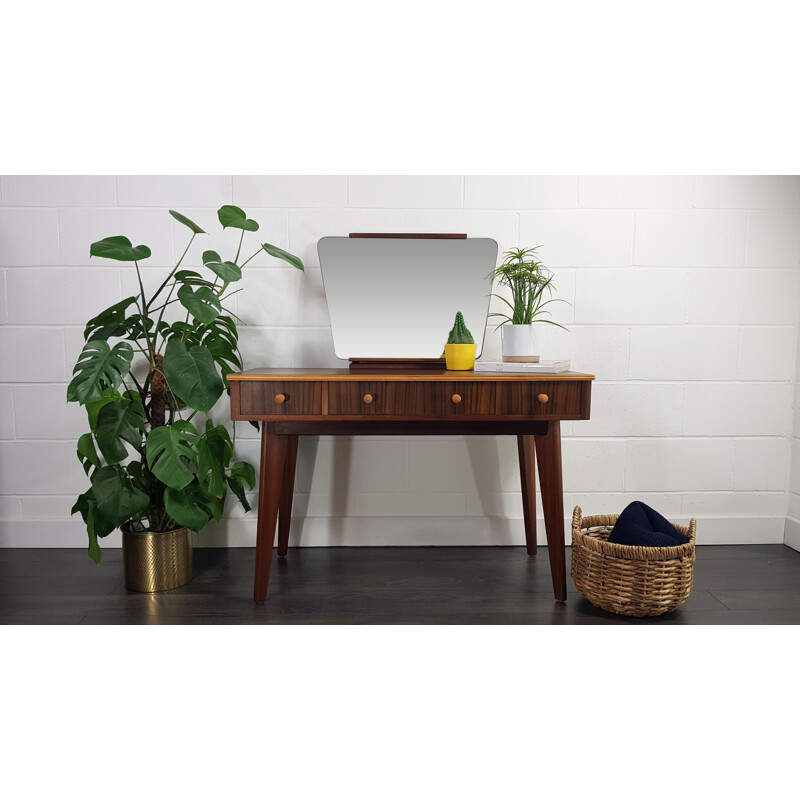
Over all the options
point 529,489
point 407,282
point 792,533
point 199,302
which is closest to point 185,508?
Answer: point 199,302

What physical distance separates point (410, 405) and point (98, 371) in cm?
93

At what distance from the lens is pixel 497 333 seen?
8.97ft

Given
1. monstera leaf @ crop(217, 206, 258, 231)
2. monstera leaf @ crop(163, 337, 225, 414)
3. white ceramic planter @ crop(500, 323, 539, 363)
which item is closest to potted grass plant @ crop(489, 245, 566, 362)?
white ceramic planter @ crop(500, 323, 539, 363)

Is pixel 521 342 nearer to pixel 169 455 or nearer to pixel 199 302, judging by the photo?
pixel 199 302

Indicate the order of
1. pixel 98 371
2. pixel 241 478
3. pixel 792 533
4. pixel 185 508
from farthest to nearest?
pixel 792 533, pixel 241 478, pixel 185 508, pixel 98 371

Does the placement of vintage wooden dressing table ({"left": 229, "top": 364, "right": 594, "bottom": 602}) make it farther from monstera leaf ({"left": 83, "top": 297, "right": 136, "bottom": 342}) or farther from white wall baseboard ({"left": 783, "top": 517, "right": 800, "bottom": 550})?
white wall baseboard ({"left": 783, "top": 517, "right": 800, "bottom": 550})

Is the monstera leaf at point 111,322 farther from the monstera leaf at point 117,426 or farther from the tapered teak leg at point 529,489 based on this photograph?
the tapered teak leg at point 529,489

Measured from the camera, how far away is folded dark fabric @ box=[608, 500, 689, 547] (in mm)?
2070

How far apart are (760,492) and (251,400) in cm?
214

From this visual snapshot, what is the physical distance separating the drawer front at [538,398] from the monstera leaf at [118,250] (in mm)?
1199

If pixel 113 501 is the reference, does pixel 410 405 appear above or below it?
above

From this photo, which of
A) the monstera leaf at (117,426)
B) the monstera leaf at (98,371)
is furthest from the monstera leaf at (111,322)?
the monstera leaf at (117,426)

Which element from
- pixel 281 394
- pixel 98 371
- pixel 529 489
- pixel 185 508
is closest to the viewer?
pixel 98 371

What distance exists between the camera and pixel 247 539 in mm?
2771
